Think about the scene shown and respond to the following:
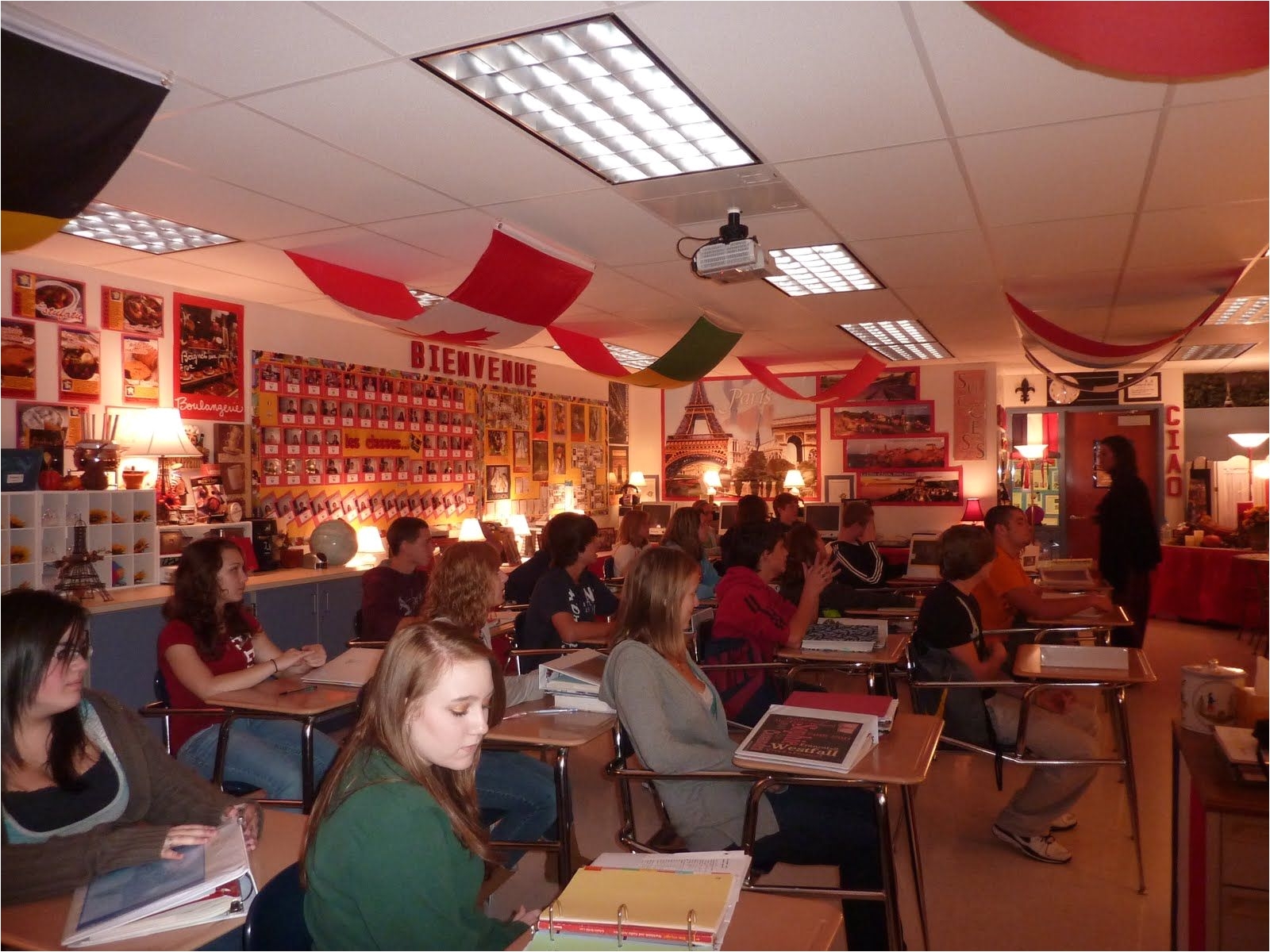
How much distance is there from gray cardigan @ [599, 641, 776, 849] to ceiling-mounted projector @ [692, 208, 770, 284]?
206 cm

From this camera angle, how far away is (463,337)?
197 inches

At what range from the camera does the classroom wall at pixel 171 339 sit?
4820 millimetres

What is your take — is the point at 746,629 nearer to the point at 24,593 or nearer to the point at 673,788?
the point at 673,788

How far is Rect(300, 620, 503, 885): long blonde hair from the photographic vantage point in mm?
1544

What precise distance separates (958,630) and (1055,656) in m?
0.43

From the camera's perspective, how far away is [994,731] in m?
3.47

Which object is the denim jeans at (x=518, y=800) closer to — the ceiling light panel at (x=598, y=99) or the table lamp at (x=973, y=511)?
the ceiling light panel at (x=598, y=99)

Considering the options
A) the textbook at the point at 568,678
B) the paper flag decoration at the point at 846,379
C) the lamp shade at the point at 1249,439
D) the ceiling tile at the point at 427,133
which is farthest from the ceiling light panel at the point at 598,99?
the lamp shade at the point at 1249,439

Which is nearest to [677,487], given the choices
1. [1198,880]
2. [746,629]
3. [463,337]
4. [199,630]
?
[463,337]

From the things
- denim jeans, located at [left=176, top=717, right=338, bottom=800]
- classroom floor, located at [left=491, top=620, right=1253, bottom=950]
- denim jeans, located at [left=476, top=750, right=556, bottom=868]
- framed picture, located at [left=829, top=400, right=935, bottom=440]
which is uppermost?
framed picture, located at [left=829, top=400, right=935, bottom=440]

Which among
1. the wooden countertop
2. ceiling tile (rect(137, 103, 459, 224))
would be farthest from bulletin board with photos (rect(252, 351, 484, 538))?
ceiling tile (rect(137, 103, 459, 224))

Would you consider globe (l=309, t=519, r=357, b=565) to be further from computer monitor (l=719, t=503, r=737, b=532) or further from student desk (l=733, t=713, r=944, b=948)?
computer monitor (l=719, t=503, r=737, b=532)

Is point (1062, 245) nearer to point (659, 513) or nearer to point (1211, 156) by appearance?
point (1211, 156)

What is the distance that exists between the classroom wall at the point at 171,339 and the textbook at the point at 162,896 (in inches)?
150
